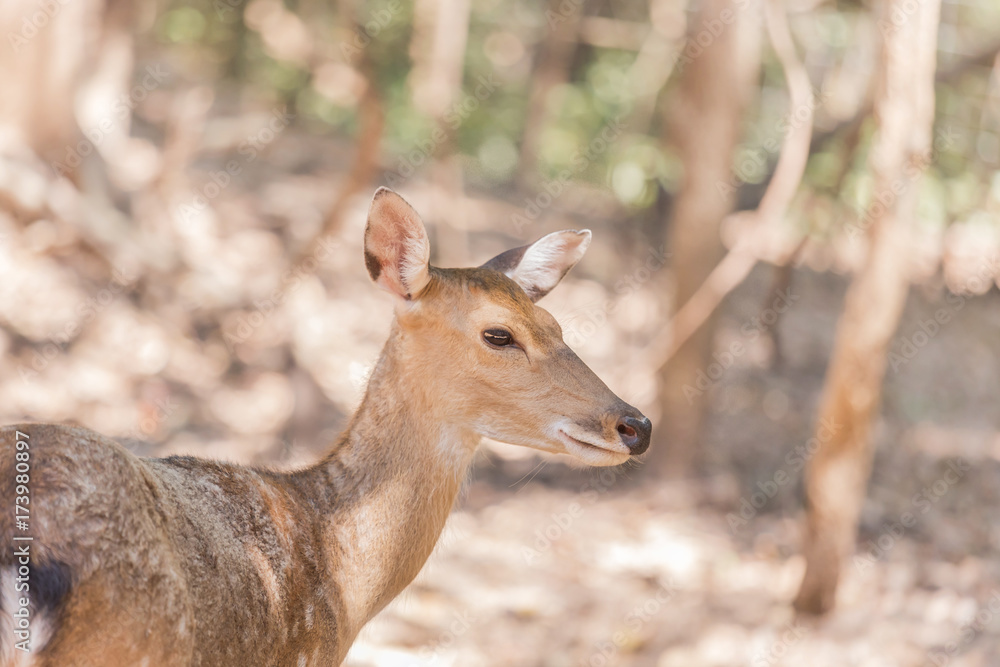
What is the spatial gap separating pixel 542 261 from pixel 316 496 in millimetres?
1329

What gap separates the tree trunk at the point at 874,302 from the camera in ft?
17.6

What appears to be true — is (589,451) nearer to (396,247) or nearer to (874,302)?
(396,247)

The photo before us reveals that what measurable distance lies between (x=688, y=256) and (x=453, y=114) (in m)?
2.54

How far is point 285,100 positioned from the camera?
669 inches

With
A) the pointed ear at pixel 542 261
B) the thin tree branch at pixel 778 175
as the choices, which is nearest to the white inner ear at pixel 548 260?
the pointed ear at pixel 542 261

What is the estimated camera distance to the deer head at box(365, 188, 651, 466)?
10.8ft

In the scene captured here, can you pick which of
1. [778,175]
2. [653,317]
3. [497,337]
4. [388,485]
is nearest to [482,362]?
[497,337]

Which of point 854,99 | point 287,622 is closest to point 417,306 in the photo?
point 287,622

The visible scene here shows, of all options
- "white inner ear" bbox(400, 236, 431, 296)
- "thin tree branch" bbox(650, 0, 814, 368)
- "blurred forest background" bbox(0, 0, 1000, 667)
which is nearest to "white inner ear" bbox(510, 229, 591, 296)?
"blurred forest background" bbox(0, 0, 1000, 667)

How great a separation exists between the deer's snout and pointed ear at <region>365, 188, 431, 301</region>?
0.86 m

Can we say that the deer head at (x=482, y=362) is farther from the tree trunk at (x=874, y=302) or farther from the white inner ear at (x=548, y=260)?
the tree trunk at (x=874, y=302)

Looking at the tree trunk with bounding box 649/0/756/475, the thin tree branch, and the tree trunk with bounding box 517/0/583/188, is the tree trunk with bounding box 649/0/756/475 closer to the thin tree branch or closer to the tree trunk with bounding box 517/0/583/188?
the thin tree branch

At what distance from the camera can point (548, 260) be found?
3.84m

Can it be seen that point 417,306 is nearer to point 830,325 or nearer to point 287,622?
point 287,622
